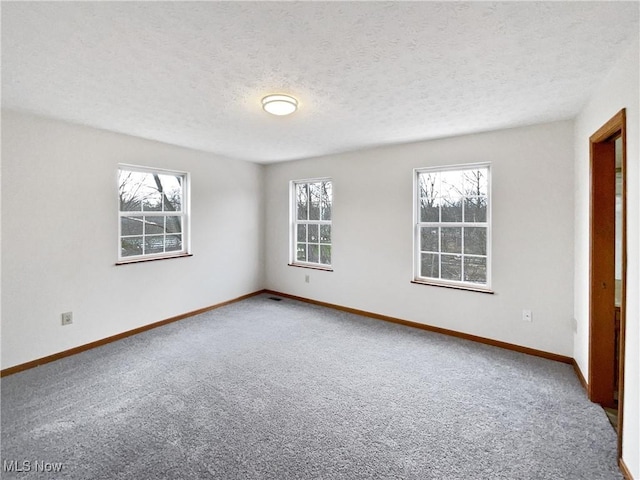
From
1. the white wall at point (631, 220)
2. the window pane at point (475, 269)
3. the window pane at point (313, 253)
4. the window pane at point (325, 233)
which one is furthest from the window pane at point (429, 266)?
the white wall at point (631, 220)

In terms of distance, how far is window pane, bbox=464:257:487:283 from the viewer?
11.5 feet

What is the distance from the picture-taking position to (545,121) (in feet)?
9.69

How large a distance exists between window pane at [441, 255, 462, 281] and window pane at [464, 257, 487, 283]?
0.22 ft

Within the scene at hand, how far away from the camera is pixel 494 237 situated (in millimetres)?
3344

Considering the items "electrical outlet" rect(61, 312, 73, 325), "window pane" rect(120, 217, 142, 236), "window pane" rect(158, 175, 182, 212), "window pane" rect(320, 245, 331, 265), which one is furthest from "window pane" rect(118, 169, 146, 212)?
"window pane" rect(320, 245, 331, 265)

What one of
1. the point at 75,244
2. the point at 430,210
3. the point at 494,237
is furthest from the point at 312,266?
the point at 75,244

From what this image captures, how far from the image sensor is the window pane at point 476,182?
346 cm

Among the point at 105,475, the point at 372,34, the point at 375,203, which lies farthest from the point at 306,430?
the point at 375,203

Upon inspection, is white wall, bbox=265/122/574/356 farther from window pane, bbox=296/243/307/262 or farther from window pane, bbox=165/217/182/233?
window pane, bbox=165/217/182/233

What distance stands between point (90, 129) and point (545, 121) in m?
4.64

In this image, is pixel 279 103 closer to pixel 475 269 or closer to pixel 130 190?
pixel 130 190

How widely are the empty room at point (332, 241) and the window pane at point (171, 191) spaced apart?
1.7 inches

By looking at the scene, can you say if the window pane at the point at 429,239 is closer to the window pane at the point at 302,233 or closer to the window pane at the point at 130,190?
the window pane at the point at 302,233

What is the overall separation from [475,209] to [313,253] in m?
2.52
